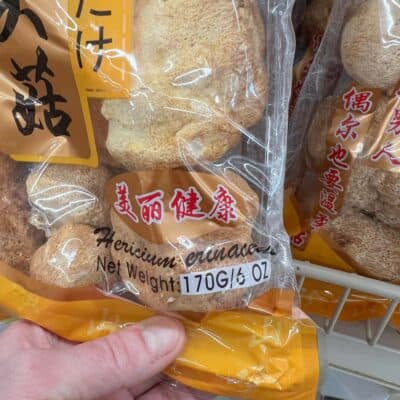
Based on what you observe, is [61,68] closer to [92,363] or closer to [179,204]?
[179,204]

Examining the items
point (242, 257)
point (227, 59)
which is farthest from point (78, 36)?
point (242, 257)

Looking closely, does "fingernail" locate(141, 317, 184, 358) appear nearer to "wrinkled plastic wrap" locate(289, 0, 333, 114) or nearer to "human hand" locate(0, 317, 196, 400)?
"human hand" locate(0, 317, 196, 400)

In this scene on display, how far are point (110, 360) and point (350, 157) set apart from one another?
342 millimetres

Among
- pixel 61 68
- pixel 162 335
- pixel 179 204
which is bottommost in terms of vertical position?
pixel 162 335

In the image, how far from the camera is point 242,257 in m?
0.44

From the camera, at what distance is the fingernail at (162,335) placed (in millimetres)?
466

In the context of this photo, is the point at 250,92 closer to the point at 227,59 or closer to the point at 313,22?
the point at 227,59

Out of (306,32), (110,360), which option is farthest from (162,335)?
(306,32)

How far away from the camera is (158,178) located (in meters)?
0.44

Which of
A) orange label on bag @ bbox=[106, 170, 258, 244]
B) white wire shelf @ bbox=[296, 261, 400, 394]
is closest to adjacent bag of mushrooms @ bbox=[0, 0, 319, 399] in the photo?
orange label on bag @ bbox=[106, 170, 258, 244]

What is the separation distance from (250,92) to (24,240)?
0.97 ft

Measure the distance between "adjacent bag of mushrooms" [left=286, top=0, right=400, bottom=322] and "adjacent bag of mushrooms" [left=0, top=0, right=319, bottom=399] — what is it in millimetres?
98

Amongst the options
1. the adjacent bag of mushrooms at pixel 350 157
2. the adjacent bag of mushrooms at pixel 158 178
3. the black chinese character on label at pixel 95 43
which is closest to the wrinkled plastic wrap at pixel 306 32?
the adjacent bag of mushrooms at pixel 350 157

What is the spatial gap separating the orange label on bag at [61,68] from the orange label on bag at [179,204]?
74 mm
